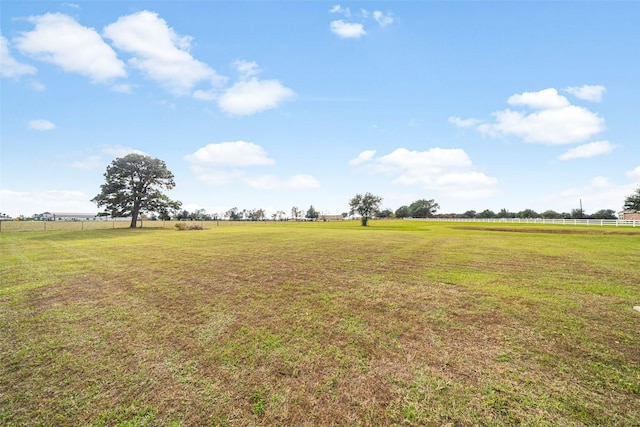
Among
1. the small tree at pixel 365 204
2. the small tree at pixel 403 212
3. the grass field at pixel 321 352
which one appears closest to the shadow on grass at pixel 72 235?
the grass field at pixel 321 352

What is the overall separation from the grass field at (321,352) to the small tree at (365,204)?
5288 cm

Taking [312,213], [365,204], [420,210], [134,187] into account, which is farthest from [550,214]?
[134,187]

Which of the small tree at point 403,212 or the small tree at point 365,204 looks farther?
the small tree at point 403,212

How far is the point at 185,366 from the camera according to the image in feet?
12.7

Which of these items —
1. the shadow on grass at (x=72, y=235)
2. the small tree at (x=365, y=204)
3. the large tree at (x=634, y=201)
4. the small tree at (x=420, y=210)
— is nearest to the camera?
the shadow on grass at (x=72, y=235)

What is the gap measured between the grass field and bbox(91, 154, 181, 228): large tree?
3663 cm

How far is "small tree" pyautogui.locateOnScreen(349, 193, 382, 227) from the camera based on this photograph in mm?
61094

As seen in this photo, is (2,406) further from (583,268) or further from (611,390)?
(583,268)

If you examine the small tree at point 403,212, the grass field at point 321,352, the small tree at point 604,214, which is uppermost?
the small tree at point 403,212

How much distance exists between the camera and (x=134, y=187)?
4066cm

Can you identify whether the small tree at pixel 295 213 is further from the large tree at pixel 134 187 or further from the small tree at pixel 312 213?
the large tree at pixel 134 187

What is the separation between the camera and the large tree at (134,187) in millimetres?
38875

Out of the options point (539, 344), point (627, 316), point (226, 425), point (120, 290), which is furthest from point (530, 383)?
point (120, 290)

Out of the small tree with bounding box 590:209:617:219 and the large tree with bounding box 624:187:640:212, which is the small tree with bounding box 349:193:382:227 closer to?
the large tree with bounding box 624:187:640:212
